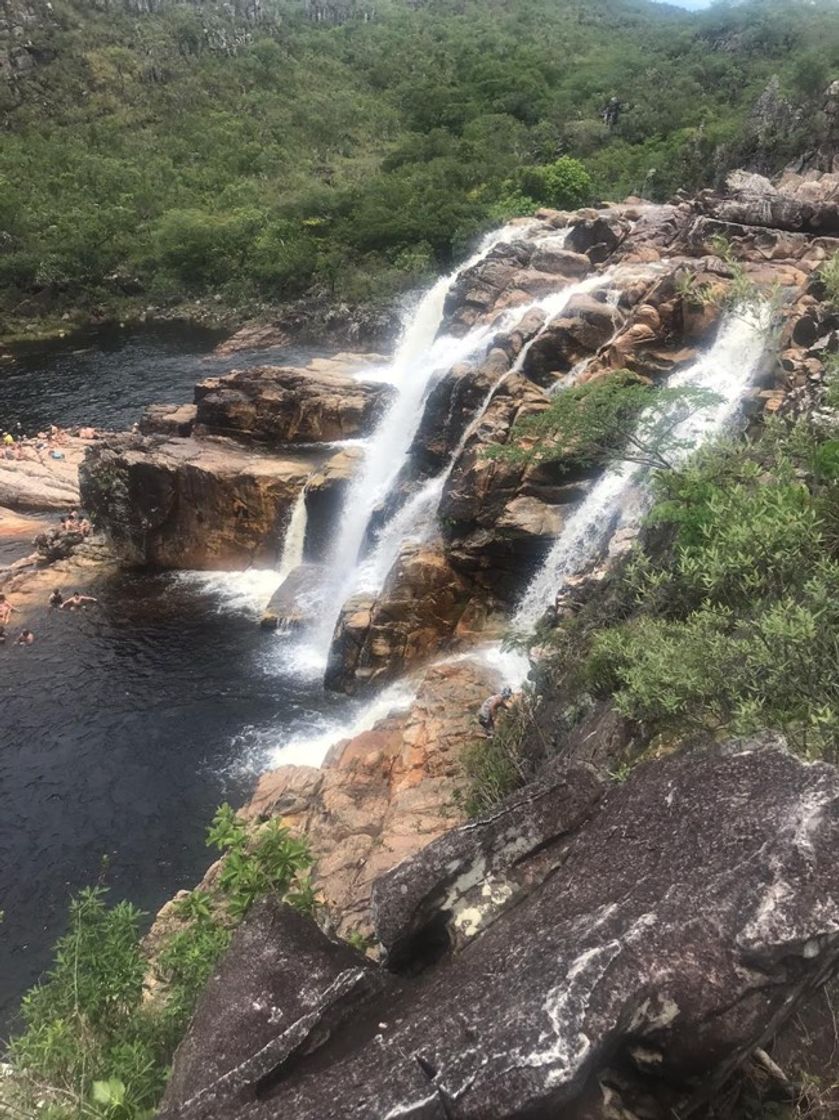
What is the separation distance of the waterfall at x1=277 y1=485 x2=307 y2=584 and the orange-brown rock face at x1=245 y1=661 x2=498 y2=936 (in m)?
9.39

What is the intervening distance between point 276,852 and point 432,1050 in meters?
3.46

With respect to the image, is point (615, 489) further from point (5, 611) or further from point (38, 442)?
point (38, 442)

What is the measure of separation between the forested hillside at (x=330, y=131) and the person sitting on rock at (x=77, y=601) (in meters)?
35.6

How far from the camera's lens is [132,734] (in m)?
19.1

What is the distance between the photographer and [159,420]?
30391 mm

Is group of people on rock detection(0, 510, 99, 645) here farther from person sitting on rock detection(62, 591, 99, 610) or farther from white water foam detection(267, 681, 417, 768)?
white water foam detection(267, 681, 417, 768)

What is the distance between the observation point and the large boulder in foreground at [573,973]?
13.4ft

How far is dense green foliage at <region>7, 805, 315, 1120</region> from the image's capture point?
623cm

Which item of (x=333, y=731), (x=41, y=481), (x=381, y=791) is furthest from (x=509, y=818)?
(x=41, y=481)

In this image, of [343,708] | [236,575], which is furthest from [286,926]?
[236,575]

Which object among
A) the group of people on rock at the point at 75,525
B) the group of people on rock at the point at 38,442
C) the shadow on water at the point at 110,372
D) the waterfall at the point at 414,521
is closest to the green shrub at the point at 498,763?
the waterfall at the point at 414,521

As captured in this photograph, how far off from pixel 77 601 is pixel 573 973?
23949 millimetres

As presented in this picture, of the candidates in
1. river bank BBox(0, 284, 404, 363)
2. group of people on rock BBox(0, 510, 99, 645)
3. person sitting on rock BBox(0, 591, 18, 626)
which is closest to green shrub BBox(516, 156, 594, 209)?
river bank BBox(0, 284, 404, 363)

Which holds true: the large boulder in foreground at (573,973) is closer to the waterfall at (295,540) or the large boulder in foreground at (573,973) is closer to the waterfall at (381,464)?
the waterfall at (381,464)
